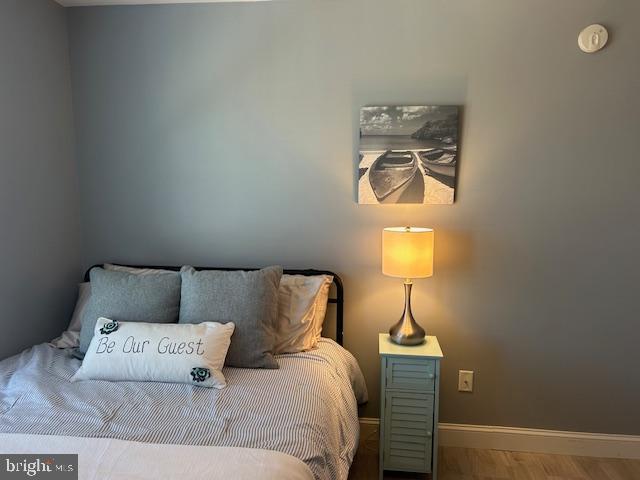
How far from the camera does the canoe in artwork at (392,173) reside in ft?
7.50

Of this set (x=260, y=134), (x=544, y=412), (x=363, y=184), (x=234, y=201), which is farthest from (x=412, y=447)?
(x=260, y=134)

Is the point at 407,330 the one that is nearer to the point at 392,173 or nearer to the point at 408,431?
the point at 408,431

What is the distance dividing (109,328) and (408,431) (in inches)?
57.7

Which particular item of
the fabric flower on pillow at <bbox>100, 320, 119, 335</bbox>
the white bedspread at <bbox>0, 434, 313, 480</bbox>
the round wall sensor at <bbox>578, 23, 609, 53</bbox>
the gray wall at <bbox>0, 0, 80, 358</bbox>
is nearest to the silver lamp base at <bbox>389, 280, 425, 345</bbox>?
the white bedspread at <bbox>0, 434, 313, 480</bbox>

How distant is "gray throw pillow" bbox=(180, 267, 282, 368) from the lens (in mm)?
1905

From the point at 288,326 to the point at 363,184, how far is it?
838mm

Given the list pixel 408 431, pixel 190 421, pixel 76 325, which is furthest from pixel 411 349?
pixel 76 325

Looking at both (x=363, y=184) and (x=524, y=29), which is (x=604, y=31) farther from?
(x=363, y=184)

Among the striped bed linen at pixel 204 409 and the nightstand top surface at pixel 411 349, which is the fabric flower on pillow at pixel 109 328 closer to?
the striped bed linen at pixel 204 409

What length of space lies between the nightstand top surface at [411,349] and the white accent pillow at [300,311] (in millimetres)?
344

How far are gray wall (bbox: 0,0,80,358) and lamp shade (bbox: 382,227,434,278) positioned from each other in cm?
182

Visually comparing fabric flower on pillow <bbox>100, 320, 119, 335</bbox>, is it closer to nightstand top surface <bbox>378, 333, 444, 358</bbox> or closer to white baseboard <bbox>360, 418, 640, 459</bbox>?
nightstand top surface <bbox>378, 333, 444, 358</bbox>

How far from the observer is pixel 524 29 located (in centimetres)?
218

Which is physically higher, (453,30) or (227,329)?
(453,30)
